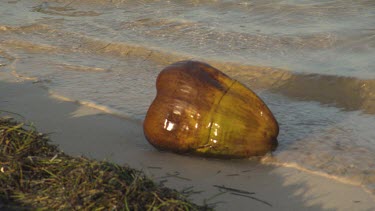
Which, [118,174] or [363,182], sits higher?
[118,174]

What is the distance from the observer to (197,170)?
3.87m

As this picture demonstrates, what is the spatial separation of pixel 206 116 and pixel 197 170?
1.07 ft

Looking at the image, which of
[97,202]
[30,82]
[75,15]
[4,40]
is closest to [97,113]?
[30,82]

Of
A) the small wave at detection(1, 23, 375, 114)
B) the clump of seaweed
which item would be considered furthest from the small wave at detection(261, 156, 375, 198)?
the small wave at detection(1, 23, 375, 114)

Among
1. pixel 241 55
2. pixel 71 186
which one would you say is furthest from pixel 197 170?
pixel 241 55

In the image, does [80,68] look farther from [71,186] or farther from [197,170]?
[71,186]

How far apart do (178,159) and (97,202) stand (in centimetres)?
136

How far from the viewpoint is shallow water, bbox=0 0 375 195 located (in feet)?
15.3

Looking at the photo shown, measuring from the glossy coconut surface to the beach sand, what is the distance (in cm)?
11

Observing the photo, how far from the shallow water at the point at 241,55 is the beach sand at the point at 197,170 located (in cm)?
18

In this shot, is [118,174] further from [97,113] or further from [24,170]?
[97,113]

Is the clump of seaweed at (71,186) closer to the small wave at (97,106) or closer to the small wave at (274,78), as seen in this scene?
the small wave at (97,106)

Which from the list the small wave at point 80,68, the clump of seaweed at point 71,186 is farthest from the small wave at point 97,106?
the clump of seaweed at point 71,186

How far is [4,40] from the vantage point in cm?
788
